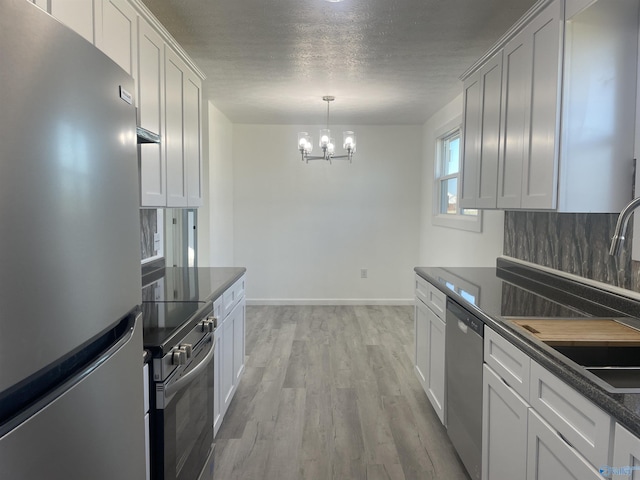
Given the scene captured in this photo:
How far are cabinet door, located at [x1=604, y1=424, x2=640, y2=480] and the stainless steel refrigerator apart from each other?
44.9 inches

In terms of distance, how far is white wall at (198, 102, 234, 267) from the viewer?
4.47m

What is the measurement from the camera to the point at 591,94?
1.75 m

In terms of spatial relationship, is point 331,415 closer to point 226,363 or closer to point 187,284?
point 226,363

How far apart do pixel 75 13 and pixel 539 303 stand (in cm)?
229

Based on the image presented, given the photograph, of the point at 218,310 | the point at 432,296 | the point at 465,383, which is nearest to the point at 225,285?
the point at 218,310

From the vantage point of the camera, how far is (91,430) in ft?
2.55

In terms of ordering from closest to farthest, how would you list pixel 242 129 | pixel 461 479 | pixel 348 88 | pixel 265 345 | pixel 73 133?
1. pixel 73 133
2. pixel 461 479
3. pixel 348 88
4. pixel 265 345
5. pixel 242 129

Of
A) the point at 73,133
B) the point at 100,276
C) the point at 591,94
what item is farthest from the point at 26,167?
the point at 591,94

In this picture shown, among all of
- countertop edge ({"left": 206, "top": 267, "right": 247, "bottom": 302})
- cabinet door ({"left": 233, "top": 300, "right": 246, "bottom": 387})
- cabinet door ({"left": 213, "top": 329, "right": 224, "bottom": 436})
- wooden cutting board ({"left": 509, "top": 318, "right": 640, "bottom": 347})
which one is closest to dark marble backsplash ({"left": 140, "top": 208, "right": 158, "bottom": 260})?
countertop edge ({"left": 206, "top": 267, "right": 247, "bottom": 302})

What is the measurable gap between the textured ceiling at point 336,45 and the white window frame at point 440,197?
312 mm

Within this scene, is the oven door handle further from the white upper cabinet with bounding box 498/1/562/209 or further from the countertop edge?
the white upper cabinet with bounding box 498/1/562/209

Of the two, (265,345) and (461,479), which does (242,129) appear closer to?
(265,345)

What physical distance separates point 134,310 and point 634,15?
2.19 m

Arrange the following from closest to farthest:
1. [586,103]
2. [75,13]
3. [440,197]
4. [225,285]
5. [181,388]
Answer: [75,13], [181,388], [586,103], [225,285], [440,197]
